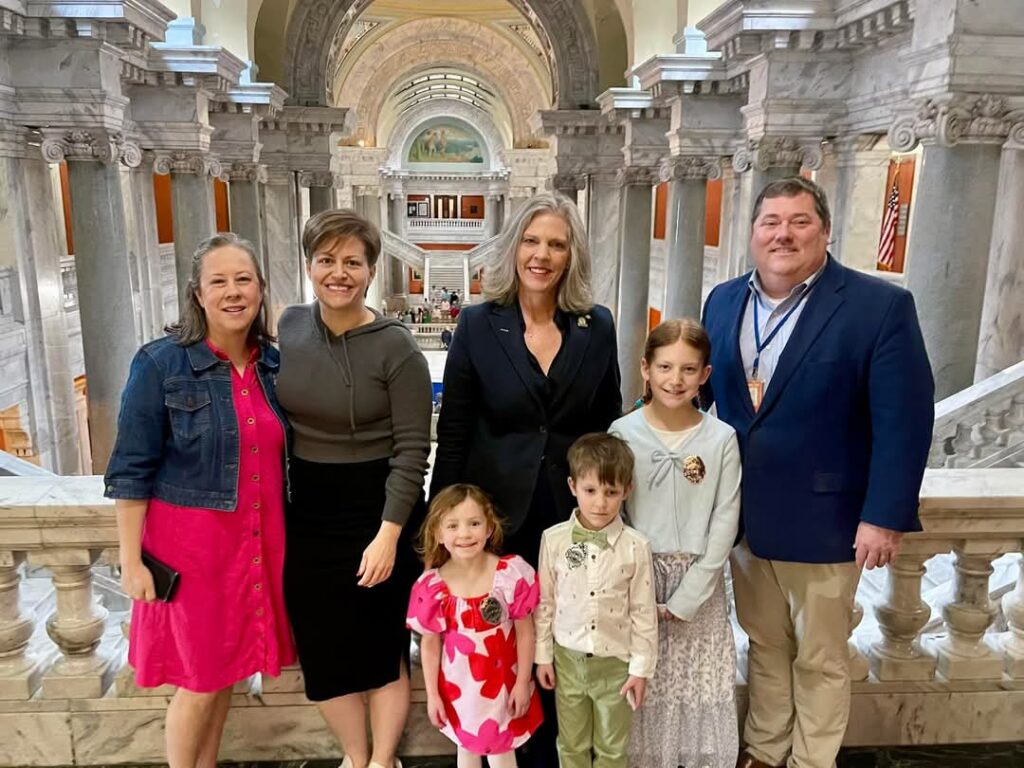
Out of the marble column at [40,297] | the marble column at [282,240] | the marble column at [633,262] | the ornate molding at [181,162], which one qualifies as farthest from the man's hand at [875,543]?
the marble column at [282,240]

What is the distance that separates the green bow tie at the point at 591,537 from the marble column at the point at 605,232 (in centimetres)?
1303

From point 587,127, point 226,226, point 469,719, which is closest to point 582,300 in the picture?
point 469,719

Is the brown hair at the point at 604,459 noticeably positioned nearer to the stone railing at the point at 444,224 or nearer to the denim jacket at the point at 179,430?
the denim jacket at the point at 179,430

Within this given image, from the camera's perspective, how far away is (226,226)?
53.8 ft

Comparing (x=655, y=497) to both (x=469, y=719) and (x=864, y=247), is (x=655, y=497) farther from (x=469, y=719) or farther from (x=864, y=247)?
(x=864, y=247)

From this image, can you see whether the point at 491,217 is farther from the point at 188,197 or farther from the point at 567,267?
the point at 567,267

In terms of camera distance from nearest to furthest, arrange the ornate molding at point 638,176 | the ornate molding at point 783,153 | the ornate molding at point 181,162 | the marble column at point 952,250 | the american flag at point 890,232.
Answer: the marble column at point 952,250, the ornate molding at point 783,153, the american flag at point 890,232, the ornate molding at point 181,162, the ornate molding at point 638,176

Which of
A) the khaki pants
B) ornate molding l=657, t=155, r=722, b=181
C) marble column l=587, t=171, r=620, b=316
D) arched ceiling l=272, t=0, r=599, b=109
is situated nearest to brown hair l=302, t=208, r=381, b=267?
the khaki pants

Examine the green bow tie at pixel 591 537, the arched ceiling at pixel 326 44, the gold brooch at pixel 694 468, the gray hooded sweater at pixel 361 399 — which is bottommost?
the green bow tie at pixel 591 537

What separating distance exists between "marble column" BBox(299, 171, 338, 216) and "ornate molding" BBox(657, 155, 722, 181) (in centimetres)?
750

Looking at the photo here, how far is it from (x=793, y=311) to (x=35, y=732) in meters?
2.99

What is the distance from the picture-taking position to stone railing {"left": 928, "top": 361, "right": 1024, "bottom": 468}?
589cm

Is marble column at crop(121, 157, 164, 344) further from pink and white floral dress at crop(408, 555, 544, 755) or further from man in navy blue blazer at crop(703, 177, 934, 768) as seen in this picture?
man in navy blue blazer at crop(703, 177, 934, 768)

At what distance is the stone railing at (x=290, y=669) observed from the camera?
2641 mm
